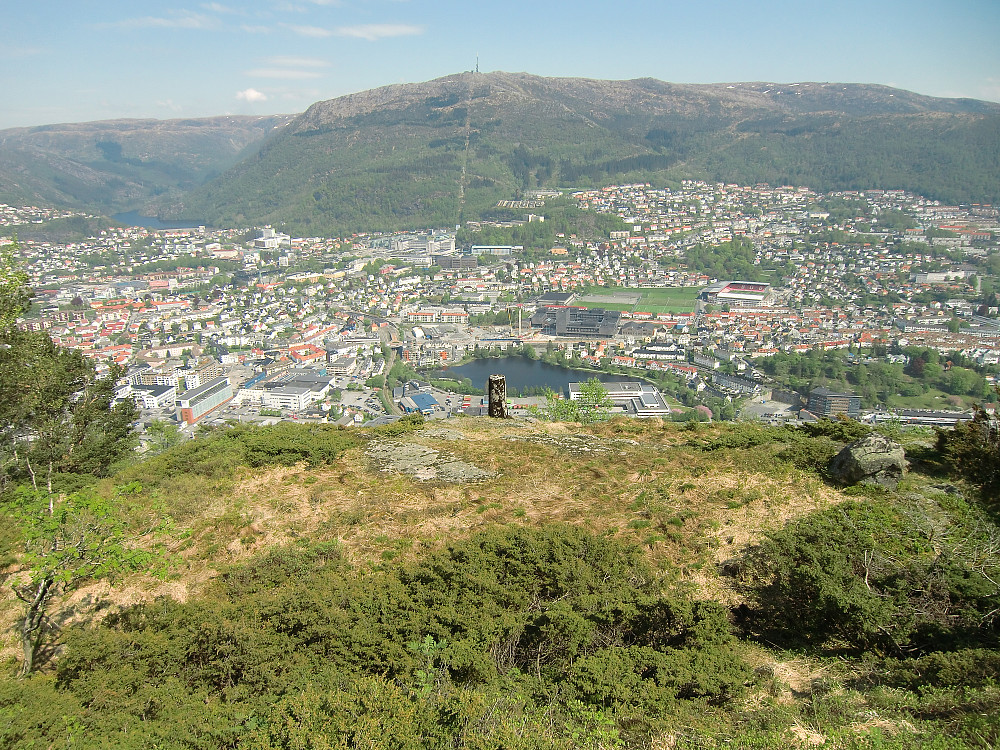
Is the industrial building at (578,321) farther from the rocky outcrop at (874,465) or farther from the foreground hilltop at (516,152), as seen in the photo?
the foreground hilltop at (516,152)

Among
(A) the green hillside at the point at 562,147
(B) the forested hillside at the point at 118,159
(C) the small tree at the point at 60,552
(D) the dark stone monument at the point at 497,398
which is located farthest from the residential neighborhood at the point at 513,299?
(B) the forested hillside at the point at 118,159

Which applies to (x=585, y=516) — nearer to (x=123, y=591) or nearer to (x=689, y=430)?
(x=689, y=430)

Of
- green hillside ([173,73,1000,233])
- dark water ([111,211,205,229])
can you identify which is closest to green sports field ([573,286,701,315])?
green hillside ([173,73,1000,233])

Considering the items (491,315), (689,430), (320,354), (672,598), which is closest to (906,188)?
(491,315)

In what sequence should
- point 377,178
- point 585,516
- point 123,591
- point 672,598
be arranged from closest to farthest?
1. point 672,598
2. point 123,591
3. point 585,516
4. point 377,178

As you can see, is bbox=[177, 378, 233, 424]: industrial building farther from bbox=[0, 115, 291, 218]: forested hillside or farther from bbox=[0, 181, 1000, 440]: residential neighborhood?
bbox=[0, 115, 291, 218]: forested hillside
